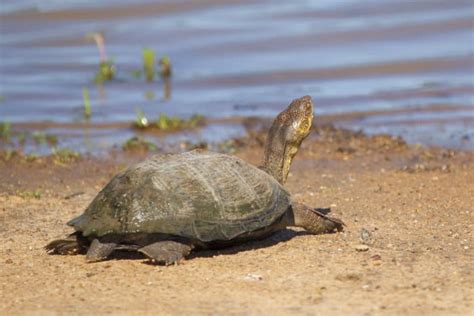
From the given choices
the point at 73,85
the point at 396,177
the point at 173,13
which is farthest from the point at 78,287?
the point at 173,13

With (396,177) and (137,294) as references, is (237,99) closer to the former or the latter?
(396,177)

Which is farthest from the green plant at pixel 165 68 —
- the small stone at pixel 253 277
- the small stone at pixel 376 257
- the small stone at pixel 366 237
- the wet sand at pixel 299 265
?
the small stone at pixel 253 277

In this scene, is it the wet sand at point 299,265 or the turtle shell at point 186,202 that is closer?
the wet sand at point 299,265

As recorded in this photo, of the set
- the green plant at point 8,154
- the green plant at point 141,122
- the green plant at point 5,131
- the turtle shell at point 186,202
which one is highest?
the turtle shell at point 186,202

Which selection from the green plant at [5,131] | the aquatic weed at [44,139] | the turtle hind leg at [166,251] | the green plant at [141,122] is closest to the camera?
the turtle hind leg at [166,251]

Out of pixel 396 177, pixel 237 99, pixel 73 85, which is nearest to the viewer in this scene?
pixel 396 177

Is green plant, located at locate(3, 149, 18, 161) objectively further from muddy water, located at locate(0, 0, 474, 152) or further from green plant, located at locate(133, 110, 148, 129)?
green plant, located at locate(133, 110, 148, 129)

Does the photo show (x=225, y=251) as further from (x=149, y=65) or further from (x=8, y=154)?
(x=149, y=65)

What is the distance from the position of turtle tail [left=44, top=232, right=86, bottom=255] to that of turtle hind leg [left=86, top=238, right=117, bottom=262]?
186mm

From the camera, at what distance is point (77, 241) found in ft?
21.6

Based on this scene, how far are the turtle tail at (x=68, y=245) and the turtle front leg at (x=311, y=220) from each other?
134 cm

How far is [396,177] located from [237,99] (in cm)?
465

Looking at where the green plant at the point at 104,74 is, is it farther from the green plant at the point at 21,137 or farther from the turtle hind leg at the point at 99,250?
the turtle hind leg at the point at 99,250

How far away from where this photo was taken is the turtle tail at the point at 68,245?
6598 millimetres
